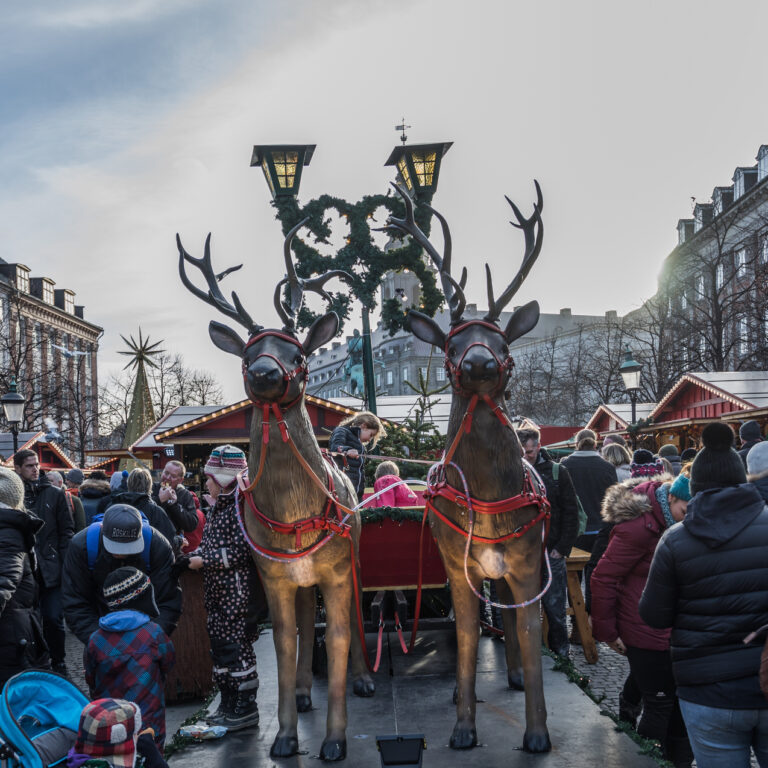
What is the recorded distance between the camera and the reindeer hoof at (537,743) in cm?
461

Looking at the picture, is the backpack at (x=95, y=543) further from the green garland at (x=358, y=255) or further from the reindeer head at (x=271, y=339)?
the green garland at (x=358, y=255)

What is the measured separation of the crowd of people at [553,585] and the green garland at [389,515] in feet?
3.17

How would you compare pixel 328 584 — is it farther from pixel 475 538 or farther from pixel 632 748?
pixel 632 748

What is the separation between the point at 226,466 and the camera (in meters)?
5.84

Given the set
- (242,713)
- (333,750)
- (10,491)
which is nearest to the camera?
(333,750)

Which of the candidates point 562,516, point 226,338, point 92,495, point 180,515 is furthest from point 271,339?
point 92,495

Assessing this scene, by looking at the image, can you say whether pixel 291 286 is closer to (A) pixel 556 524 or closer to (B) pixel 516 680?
(A) pixel 556 524

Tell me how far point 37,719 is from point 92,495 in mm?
5743

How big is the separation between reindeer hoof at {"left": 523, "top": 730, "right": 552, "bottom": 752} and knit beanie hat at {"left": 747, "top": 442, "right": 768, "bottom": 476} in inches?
80.7

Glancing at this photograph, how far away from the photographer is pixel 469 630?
16.0 feet

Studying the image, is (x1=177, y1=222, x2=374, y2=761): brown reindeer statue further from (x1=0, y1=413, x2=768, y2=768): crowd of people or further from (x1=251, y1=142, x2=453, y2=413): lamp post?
(x1=251, y1=142, x2=453, y2=413): lamp post

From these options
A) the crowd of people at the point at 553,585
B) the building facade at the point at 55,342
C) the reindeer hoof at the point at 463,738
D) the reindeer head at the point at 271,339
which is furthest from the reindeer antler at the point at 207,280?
the building facade at the point at 55,342

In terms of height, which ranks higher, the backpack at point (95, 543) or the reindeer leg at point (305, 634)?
the backpack at point (95, 543)

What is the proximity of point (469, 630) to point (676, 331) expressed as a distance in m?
28.0
